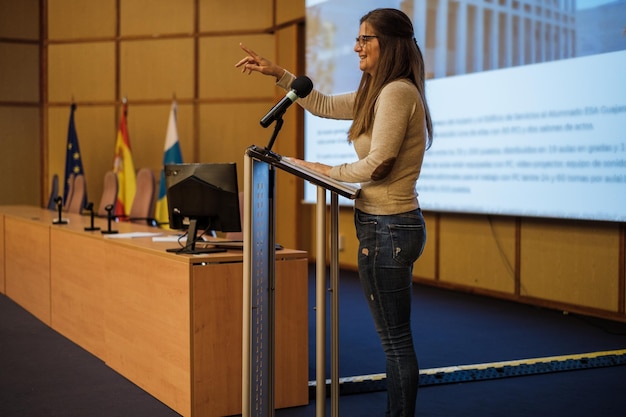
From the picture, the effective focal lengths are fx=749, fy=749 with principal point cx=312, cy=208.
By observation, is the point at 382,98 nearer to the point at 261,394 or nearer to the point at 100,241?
the point at 261,394

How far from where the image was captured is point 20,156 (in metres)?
10.4

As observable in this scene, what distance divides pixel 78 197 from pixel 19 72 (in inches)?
126

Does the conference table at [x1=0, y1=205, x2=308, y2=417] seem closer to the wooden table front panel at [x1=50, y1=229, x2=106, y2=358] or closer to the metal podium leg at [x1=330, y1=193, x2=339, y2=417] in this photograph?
the wooden table front panel at [x1=50, y1=229, x2=106, y2=358]

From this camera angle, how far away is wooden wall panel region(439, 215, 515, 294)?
617cm

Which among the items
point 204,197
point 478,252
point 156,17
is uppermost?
point 156,17

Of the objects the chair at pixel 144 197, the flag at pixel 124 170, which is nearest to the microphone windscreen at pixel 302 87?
the chair at pixel 144 197

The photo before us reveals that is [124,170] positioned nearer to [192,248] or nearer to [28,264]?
[28,264]

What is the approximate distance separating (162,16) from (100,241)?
619 cm

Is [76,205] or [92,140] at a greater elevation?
[92,140]

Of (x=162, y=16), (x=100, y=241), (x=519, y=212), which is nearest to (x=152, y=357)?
(x=100, y=241)

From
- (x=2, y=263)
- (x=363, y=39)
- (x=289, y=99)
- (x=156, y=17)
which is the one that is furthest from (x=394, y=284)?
(x=156, y=17)

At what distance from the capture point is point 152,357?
11.3ft

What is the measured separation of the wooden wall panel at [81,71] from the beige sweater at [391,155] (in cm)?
837

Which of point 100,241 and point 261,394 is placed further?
point 100,241
